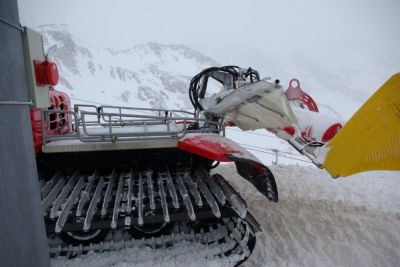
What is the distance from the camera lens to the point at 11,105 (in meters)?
1.25

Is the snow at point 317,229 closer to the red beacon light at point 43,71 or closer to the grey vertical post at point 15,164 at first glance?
the grey vertical post at point 15,164

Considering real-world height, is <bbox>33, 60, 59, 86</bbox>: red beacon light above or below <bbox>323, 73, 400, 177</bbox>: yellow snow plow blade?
above

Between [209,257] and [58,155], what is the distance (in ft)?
8.00

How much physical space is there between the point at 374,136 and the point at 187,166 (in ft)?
8.56

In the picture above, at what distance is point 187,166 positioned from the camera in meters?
4.12

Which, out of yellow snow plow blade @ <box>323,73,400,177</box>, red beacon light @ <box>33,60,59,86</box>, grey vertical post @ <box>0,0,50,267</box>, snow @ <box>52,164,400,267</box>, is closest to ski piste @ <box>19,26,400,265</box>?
yellow snow plow blade @ <box>323,73,400,177</box>

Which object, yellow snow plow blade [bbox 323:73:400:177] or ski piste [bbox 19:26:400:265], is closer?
yellow snow plow blade [bbox 323:73:400:177]

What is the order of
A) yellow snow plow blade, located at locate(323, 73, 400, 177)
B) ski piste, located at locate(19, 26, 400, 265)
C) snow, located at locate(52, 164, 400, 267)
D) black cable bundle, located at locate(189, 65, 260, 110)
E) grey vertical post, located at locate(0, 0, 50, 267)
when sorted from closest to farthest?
grey vertical post, located at locate(0, 0, 50, 267) → yellow snow plow blade, located at locate(323, 73, 400, 177) → ski piste, located at locate(19, 26, 400, 265) → snow, located at locate(52, 164, 400, 267) → black cable bundle, located at locate(189, 65, 260, 110)

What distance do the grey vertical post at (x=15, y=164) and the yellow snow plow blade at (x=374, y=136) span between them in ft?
7.30

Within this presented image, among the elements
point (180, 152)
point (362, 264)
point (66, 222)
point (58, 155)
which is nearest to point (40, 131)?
point (58, 155)

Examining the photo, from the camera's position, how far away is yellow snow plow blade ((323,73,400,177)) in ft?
6.47

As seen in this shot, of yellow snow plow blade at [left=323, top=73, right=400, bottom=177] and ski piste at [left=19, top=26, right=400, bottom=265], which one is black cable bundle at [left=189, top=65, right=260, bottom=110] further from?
yellow snow plow blade at [left=323, top=73, right=400, bottom=177]

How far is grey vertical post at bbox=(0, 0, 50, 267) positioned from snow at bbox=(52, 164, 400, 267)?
71.1 inches

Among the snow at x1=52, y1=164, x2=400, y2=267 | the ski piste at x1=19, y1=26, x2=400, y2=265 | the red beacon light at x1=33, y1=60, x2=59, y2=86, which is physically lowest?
the snow at x1=52, y1=164, x2=400, y2=267
